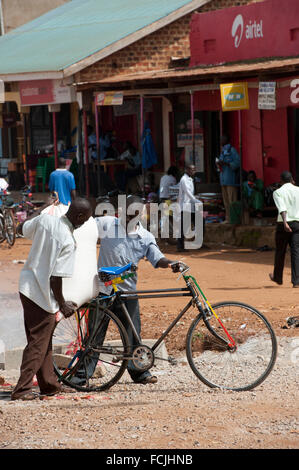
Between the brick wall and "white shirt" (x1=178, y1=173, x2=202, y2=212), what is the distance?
235 inches

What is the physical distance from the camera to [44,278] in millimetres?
6930

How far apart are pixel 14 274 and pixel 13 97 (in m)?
9.48

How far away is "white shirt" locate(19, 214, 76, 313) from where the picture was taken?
22.6 ft

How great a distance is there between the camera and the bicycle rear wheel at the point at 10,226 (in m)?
18.6

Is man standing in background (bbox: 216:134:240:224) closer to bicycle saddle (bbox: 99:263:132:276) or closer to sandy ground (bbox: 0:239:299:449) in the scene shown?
sandy ground (bbox: 0:239:299:449)

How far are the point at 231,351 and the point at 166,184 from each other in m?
11.3

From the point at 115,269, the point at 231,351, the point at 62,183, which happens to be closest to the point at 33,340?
the point at 115,269

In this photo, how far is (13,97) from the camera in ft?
77.6

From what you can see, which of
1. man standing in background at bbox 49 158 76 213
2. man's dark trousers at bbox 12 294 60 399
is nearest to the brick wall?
man standing in background at bbox 49 158 76 213

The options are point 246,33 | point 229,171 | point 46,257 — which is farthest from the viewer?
point 246,33

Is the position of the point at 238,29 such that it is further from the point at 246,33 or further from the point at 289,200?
the point at 289,200

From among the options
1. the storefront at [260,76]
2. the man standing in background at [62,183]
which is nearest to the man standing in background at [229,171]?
the storefront at [260,76]

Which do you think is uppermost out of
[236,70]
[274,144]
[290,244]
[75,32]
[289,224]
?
[75,32]
